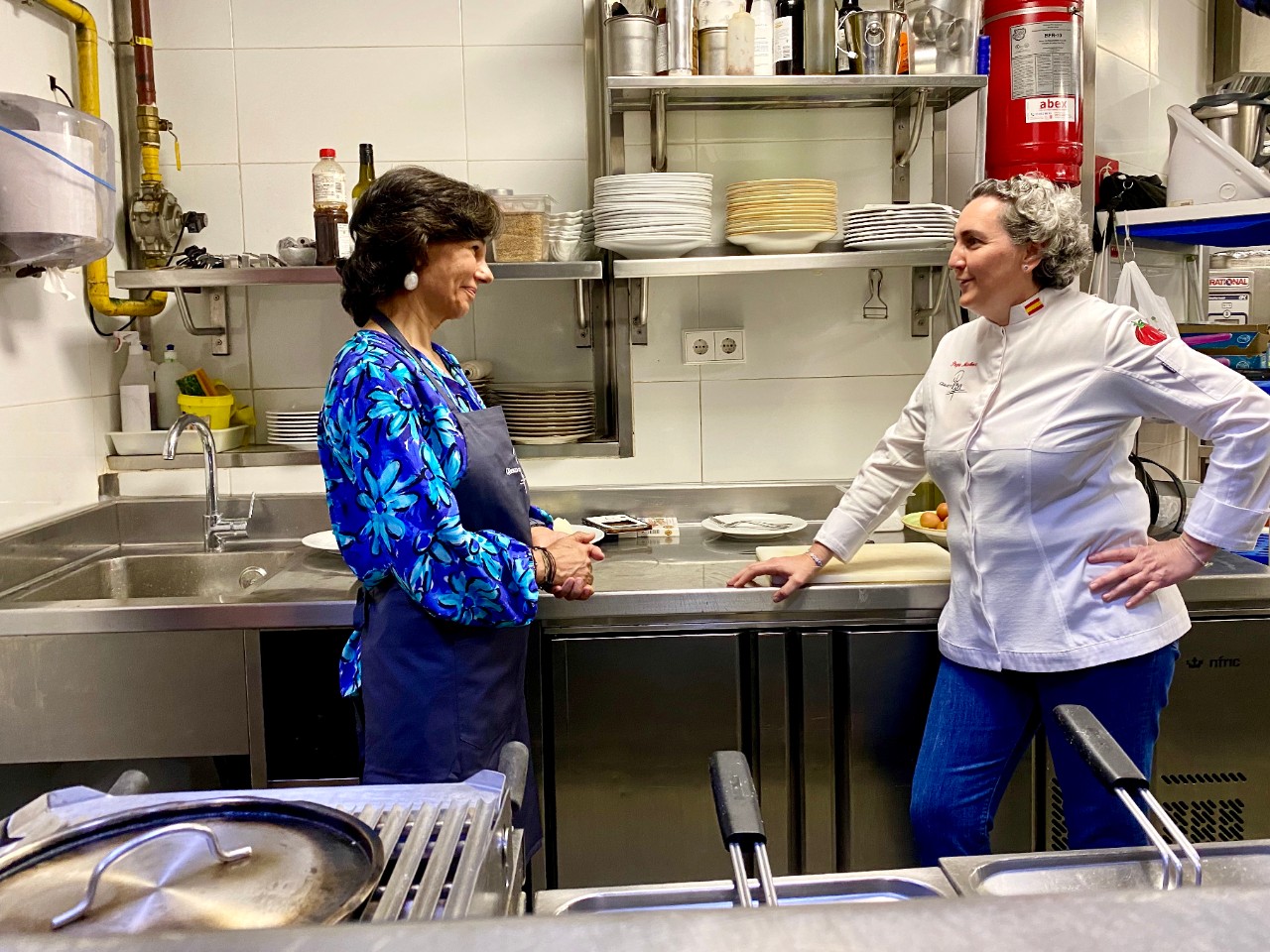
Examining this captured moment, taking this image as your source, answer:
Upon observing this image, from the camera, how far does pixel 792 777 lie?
217cm

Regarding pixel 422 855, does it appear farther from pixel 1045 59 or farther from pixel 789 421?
pixel 1045 59

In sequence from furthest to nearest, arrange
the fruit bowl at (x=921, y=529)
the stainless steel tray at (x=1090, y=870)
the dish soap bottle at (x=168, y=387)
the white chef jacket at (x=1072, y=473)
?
the dish soap bottle at (x=168, y=387) → the fruit bowl at (x=921, y=529) → the white chef jacket at (x=1072, y=473) → the stainless steel tray at (x=1090, y=870)

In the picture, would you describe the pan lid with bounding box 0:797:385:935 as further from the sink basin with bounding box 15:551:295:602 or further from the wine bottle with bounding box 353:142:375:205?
the wine bottle with bounding box 353:142:375:205

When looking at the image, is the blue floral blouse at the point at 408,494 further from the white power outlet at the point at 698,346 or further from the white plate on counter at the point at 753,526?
the white power outlet at the point at 698,346

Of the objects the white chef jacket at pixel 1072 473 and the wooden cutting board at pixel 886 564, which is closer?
the white chef jacket at pixel 1072 473

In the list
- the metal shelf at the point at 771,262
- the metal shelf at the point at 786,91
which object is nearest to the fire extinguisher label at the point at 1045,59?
the metal shelf at the point at 786,91

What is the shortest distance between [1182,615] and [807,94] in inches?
59.0

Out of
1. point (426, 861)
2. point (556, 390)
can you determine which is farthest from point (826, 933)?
point (556, 390)

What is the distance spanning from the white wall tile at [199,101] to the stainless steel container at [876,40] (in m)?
1.46

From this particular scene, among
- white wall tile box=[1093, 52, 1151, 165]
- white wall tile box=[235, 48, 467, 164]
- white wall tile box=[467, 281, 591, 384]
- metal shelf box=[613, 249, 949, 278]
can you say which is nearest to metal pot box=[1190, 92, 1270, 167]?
white wall tile box=[1093, 52, 1151, 165]

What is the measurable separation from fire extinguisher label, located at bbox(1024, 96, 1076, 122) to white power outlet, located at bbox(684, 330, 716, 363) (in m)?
0.91

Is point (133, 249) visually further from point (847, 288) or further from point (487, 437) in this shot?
point (847, 288)

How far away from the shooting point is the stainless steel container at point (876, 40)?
2.49 m

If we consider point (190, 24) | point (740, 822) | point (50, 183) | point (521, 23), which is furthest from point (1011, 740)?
point (190, 24)
